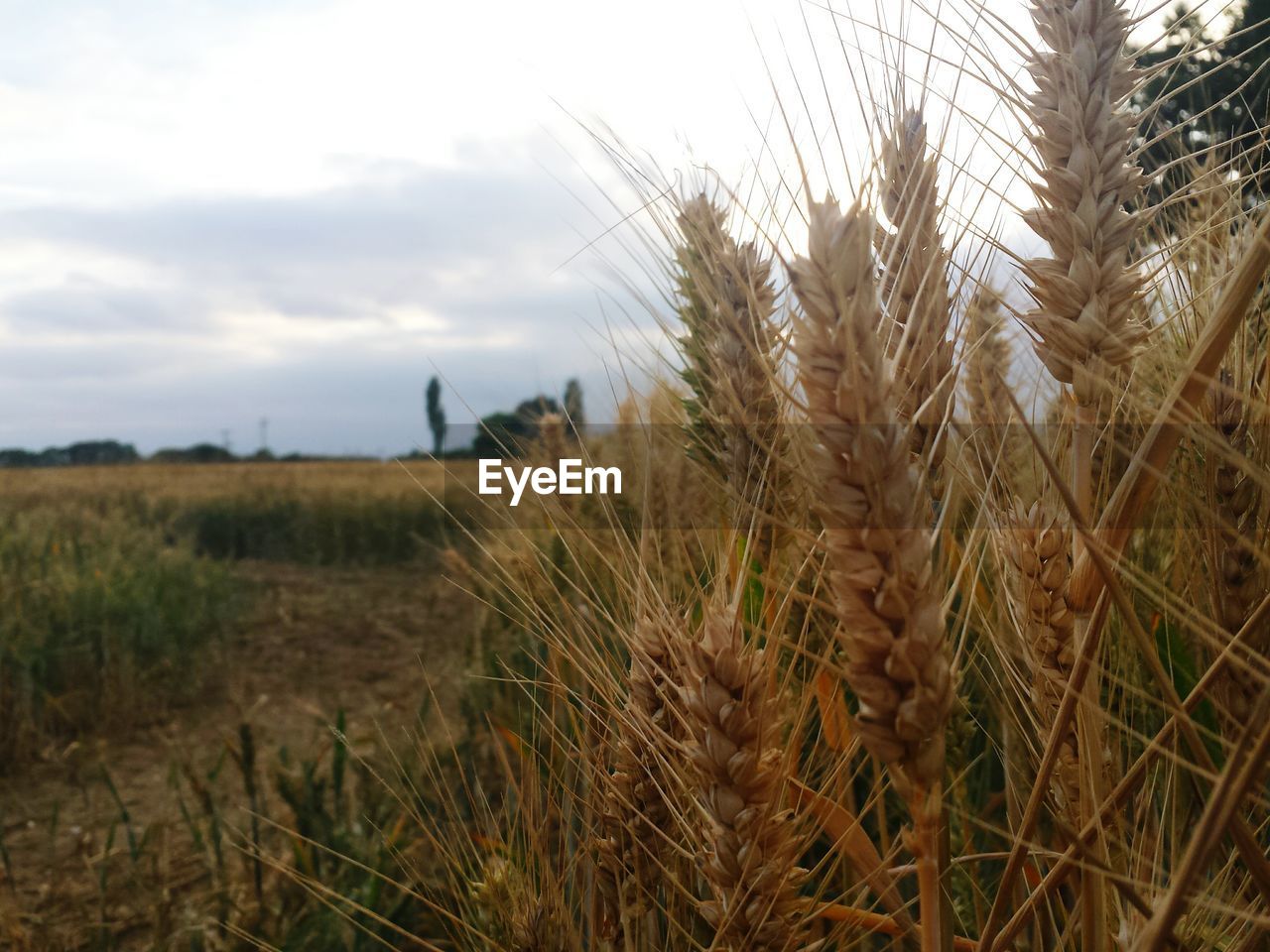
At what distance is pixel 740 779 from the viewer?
789mm

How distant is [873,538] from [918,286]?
36 cm

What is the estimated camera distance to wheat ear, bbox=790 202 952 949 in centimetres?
62

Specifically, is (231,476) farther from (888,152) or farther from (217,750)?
(888,152)

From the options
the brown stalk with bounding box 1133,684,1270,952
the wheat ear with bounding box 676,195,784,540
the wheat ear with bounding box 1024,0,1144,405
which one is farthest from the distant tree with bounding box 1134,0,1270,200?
the brown stalk with bounding box 1133,684,1270,952

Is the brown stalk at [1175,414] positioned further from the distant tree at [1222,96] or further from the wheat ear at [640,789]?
the distant tree at [1222,96]

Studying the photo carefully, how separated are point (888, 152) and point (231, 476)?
1403cm

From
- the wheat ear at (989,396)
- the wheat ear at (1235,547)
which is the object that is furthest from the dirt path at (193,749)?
the wheat ear at (1235,547)

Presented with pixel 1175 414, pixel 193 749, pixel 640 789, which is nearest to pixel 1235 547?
pixel 1175 414

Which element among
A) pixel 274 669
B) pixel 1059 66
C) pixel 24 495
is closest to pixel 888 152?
pixel 1059 66

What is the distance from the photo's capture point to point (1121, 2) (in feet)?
2.79

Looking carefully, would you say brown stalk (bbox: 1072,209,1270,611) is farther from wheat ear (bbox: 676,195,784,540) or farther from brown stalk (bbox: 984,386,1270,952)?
wheat ear (bbox: 676,195,784,540)

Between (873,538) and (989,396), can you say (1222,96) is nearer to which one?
(989,396)

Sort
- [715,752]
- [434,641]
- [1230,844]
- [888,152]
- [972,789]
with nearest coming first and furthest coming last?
[715,752] → [888,152] → [1230,844] → [972,789] → [434,641]

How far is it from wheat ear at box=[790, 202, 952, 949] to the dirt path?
0.60m
